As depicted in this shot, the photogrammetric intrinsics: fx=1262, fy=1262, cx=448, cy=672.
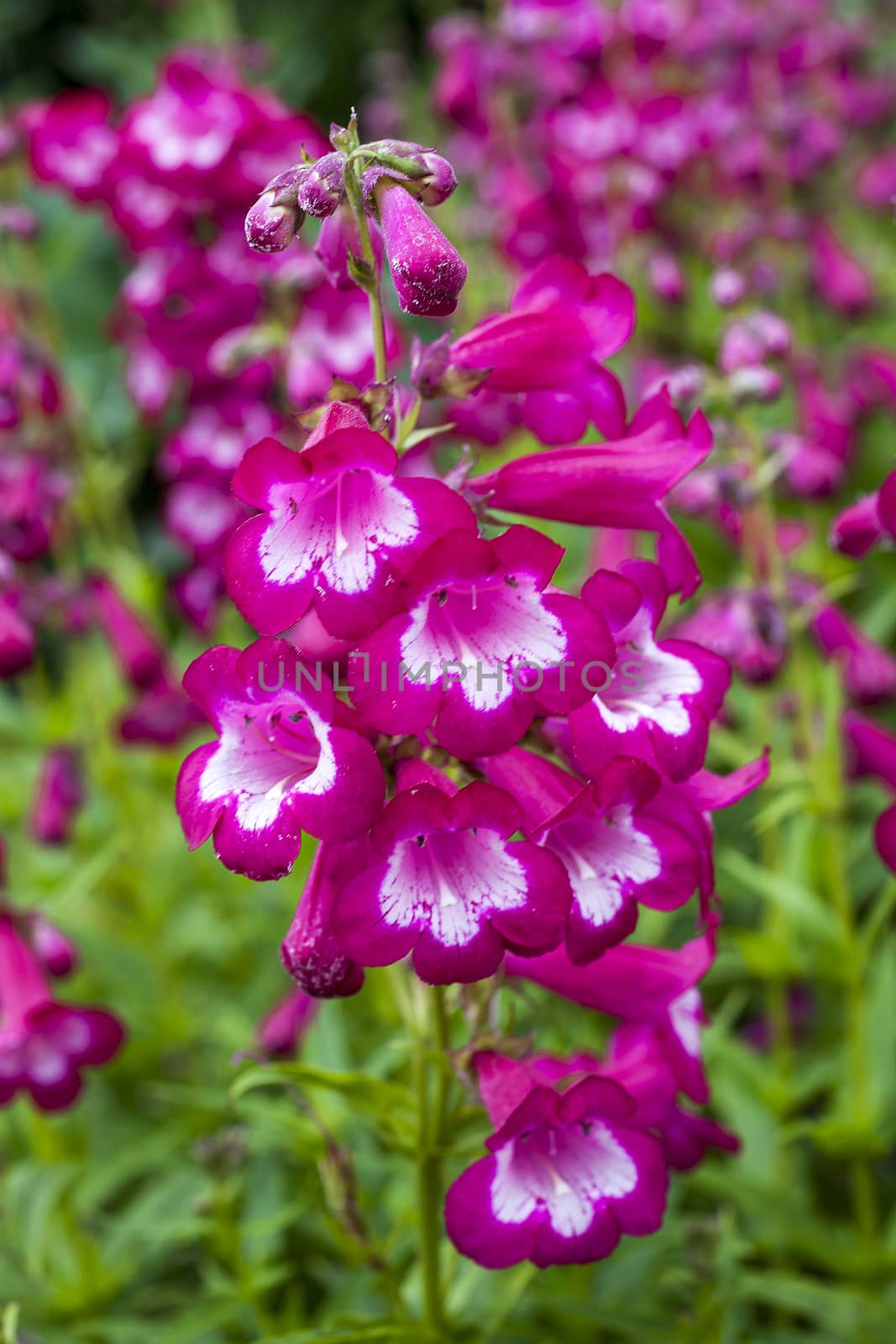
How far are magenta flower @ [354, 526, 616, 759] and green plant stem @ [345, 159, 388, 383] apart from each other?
0.89ft

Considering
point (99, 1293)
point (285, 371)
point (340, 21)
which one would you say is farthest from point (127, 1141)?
point (340, 21)

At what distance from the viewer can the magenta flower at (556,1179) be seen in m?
1.39

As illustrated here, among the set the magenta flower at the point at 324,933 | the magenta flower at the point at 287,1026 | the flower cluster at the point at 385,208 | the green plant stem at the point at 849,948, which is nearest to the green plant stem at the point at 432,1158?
the magenta flower at the point at 324,933

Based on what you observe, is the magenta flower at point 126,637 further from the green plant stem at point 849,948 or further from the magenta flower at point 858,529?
the magenta flower at point 858,529

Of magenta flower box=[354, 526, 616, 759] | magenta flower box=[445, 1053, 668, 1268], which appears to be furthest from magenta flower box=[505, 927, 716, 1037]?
magenta flower box=[354, 526, 616, 759]

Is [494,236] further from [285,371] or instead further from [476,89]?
[285,371]

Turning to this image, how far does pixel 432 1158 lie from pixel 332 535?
842 mm

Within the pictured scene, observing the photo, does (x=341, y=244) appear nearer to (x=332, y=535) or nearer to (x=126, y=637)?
(x=332, y=535)

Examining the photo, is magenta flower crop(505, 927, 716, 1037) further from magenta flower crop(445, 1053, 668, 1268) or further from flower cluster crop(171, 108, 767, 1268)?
magenta flower crop(445, 1053, 668, 1268)

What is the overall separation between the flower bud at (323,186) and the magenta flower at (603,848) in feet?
1.97

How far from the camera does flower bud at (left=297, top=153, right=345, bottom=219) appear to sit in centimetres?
125

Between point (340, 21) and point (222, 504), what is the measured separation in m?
6.33

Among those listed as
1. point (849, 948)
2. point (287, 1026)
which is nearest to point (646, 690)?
point (849, 948)

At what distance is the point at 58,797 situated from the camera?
3.11m
